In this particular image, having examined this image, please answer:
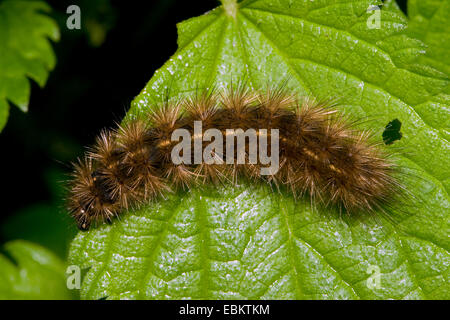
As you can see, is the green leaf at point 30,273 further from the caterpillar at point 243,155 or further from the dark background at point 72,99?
the caterpillar at point 243,155

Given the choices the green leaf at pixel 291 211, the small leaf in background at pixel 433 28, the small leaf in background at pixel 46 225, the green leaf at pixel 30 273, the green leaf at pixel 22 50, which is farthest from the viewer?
the small leaf in background at pixel 46 225

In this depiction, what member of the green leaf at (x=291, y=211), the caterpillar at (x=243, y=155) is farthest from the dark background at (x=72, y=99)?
the green leaf at (x=291, y=211)

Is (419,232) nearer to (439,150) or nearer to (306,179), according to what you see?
(439,150)

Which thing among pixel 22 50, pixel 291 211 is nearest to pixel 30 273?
pixel 22 50

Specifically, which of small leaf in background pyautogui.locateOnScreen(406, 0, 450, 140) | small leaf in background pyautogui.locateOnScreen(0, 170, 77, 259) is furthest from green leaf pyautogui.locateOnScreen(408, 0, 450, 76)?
small leaf in background pyautogui.locateOnScreen(0, 170, 77, 259)

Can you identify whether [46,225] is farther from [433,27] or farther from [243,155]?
[433,27]

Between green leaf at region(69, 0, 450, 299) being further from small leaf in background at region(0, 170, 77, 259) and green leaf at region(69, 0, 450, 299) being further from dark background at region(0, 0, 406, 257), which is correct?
dark background at region(0, 0, 406, 257)
